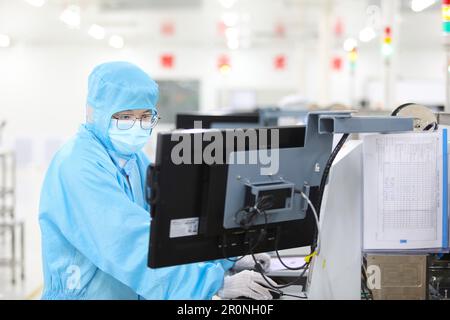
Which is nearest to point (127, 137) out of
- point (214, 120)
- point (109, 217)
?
point (109, 217)

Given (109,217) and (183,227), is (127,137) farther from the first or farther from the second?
(183,227)

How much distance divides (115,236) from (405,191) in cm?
87

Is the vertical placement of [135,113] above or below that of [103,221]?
above

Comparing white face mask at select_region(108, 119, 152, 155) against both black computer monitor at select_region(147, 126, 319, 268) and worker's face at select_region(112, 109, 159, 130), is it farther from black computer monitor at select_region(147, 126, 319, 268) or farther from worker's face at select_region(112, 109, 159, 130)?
black computer monitor at select_region(147, 126, 319, 268)

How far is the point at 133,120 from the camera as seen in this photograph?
6.03 feet

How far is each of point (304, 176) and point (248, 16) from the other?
817 centimetres

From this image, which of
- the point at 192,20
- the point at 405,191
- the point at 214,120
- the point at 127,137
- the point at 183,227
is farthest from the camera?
the point at 192,20

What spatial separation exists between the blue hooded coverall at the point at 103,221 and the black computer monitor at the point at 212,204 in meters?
0.15

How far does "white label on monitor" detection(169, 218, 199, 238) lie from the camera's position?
4.50 feet

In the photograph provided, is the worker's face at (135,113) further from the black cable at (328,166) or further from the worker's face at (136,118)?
the black cable at (328,166)

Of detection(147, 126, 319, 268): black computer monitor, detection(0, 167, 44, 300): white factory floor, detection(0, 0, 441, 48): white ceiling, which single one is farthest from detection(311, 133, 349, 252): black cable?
detection(0, 0, 441, 48): white ceiling

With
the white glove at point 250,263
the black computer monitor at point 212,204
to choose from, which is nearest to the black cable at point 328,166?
the black computer monitor at point 212,204

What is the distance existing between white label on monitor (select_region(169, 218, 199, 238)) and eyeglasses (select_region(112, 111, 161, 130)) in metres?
0.55

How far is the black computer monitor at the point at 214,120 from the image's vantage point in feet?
10.2
